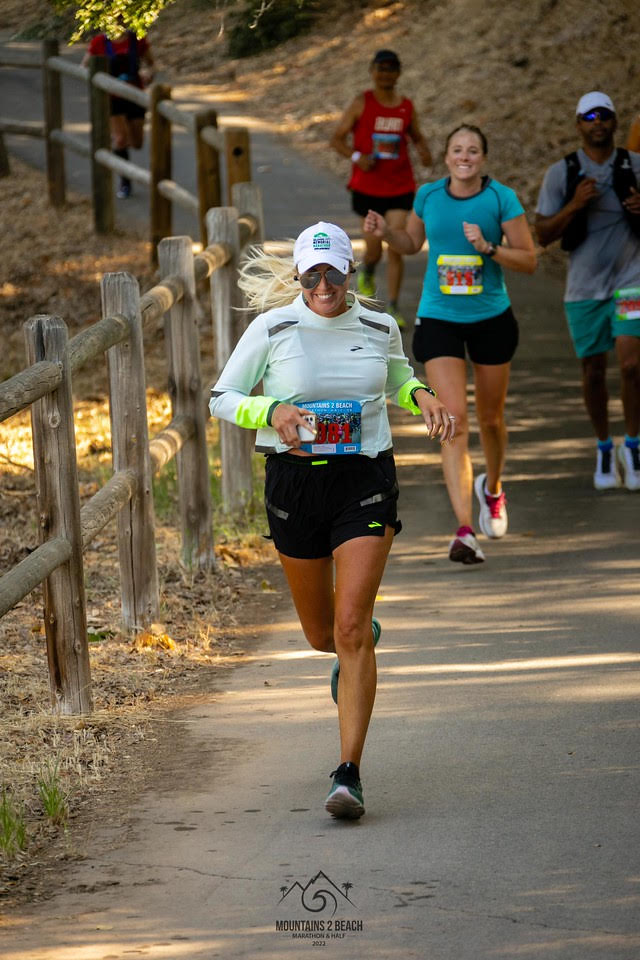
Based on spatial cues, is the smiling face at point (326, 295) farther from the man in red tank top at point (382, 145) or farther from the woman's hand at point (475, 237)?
the man in red tank top at point (382, 145)

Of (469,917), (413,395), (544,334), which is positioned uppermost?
(413,395)

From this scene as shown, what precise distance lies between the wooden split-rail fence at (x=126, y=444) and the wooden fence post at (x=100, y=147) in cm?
724

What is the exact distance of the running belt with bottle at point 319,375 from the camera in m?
4.89

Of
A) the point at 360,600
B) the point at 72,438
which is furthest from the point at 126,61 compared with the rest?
the point at 360,600

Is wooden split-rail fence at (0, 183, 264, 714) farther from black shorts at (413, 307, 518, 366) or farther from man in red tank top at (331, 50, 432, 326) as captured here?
man in red tank top at (331, 50, 432, 326)

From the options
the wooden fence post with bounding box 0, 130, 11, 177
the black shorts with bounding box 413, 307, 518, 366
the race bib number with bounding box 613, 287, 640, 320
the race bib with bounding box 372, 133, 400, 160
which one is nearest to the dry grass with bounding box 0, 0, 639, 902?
the wooden fence post with bounding box 0, 130, 11, 177

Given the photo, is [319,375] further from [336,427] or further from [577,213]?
[577,213]

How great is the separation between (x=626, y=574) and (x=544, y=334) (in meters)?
5.87

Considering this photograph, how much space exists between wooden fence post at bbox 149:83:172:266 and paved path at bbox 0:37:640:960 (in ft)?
24.2

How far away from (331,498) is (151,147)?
32.0ft

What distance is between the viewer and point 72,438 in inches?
223

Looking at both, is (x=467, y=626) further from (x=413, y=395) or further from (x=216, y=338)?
(x=216, y=338)

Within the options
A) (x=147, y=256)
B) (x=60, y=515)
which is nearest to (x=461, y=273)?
(x=60, y=515)

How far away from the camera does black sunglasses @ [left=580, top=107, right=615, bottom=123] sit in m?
8.41
